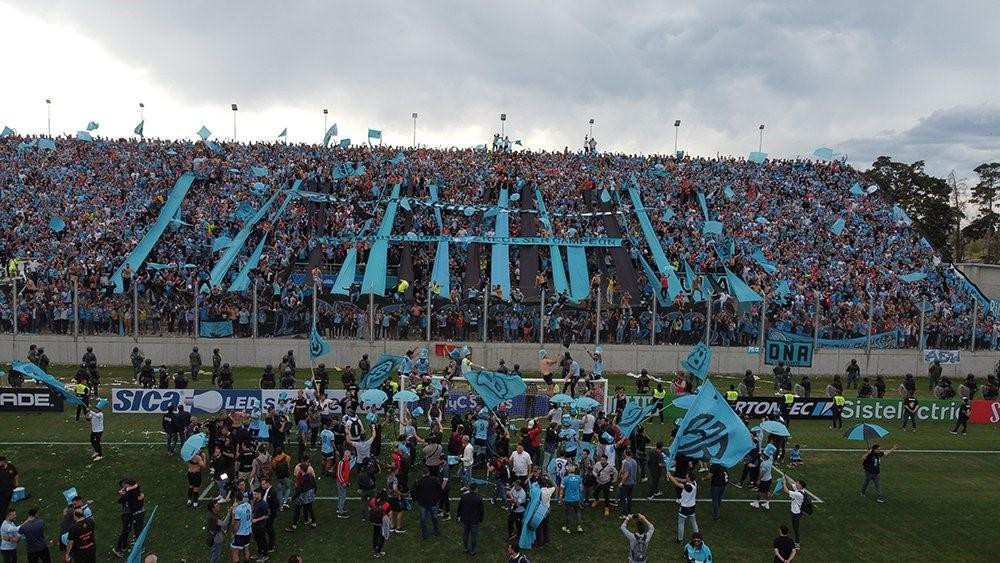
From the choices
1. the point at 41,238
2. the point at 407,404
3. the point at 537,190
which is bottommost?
the point at 407,404

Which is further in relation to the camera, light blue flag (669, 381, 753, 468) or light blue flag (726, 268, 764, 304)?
light blue flag (726, 268, 764, 304)

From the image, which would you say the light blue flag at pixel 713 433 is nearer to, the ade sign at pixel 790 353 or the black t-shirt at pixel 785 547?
the black t-shirt at pixel 785 547

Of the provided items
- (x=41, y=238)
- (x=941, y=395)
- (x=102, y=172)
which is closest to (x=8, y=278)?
(x=41, y=238)

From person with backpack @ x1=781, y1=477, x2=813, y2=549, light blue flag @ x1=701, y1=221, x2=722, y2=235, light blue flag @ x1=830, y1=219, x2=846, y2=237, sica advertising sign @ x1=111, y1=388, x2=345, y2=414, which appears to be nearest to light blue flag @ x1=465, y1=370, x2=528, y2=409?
sica advertising sign @ x1=111, y1=388, x2=345, y2=414

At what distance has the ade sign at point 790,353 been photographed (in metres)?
25.4

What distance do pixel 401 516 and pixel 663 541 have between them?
203 inches

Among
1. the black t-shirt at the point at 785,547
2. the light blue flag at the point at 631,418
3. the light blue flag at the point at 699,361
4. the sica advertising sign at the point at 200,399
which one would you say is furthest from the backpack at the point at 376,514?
the light blue flag at the point at 699,361

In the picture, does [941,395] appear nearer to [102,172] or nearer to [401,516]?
[401,516]

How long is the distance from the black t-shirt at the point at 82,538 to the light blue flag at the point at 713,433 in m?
10.3

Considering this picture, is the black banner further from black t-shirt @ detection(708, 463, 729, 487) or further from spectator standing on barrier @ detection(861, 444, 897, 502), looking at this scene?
spectator standing on barrier @ detection(861, 444, 897, 502)

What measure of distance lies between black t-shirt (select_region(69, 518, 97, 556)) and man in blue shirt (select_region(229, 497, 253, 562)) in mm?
2157

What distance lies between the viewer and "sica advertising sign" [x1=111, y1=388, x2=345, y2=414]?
64.3 feet

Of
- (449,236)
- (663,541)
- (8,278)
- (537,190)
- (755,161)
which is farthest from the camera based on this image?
(755,161)

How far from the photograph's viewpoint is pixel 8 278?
28125 mm
